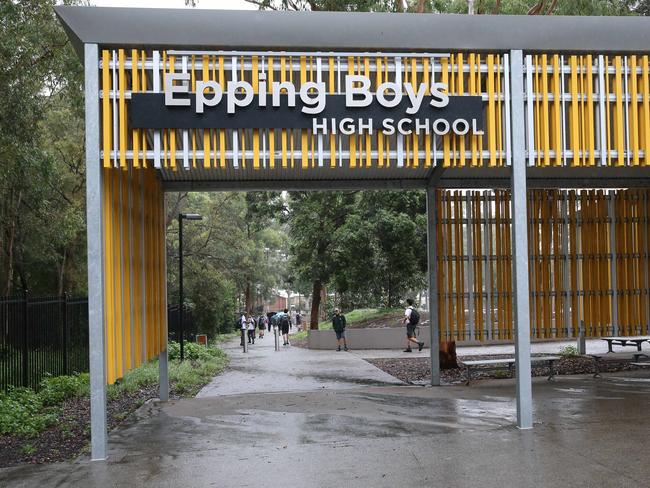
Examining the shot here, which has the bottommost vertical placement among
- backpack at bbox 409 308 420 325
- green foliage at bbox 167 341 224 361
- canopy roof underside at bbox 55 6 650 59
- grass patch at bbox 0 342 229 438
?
green foliage at bbox 167 341 224 361

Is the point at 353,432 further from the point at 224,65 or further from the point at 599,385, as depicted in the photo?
the point at 599,385

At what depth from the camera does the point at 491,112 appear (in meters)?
9.50

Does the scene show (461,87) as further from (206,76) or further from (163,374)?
(163,374)

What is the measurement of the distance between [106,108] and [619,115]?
6908mm

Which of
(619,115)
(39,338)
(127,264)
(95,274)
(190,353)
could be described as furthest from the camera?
(190,353)

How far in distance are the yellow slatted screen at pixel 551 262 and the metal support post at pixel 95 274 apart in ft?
25.2

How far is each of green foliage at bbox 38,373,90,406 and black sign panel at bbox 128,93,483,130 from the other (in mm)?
6485

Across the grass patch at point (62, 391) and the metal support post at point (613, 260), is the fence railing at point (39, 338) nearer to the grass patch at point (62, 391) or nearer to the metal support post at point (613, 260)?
the grass patch at point (62, 391)

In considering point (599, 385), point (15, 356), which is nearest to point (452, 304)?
point (599, 385)

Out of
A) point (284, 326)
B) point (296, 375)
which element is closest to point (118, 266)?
point (296, 375)

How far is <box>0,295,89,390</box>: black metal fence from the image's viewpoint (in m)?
12.7

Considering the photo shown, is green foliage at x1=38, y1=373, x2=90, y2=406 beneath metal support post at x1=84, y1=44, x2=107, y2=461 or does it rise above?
beneath

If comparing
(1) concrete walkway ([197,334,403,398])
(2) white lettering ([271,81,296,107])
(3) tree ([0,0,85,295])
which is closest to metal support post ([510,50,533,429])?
(2) white lettering ([271,81,296,107])

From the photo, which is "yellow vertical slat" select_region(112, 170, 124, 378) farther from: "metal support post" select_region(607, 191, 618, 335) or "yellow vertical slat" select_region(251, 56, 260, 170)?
"metal support post" select_region(607, 191, 618, 335)
